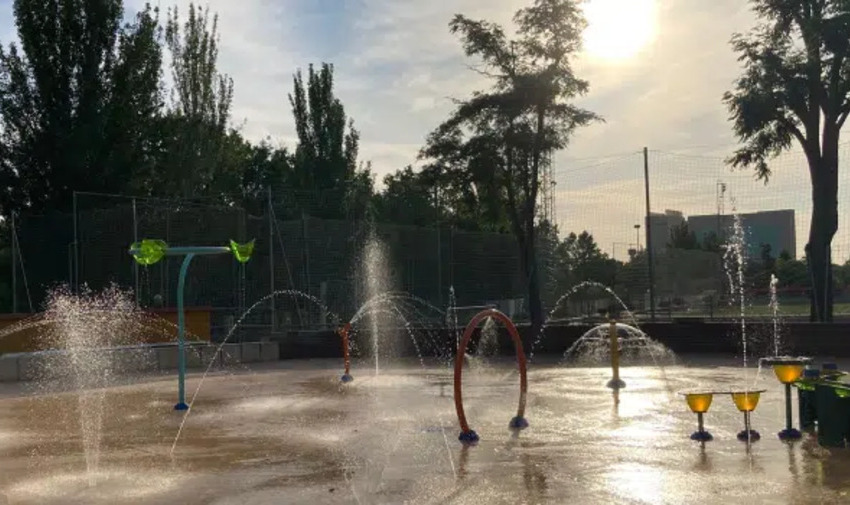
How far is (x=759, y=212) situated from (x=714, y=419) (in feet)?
34.8

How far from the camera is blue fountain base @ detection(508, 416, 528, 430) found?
9461 millimetres

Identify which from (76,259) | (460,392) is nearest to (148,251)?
(460,392)

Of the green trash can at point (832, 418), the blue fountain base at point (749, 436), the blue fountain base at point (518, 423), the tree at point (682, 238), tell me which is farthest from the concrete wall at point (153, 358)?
the green trash can at point (832, 418)

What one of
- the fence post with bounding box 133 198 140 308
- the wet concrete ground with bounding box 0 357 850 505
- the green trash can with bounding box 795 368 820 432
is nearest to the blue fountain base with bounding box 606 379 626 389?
the wet concrete ground with bounding box 0 357 850 505

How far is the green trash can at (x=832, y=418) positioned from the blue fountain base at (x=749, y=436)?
0.55 meters

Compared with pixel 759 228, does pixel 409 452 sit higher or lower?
lower

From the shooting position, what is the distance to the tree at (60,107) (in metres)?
30.3

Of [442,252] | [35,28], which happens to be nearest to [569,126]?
[442,252]

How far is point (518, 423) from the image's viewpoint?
9.55 m

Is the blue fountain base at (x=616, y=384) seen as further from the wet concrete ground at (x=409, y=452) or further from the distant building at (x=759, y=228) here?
the distant building at (x=759, y=228)

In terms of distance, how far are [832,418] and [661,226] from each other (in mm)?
12846

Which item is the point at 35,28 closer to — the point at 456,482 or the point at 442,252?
the point at 442,252

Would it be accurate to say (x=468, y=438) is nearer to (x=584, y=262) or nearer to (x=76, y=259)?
(x=584, y=262)

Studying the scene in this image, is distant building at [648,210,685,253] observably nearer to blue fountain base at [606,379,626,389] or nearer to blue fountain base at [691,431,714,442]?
blue fountain base at [606,379,626,389]
